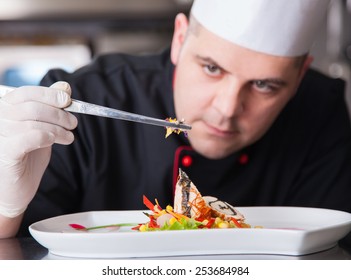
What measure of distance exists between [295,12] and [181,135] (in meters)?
0.52

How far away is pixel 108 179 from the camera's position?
1927 millimetres

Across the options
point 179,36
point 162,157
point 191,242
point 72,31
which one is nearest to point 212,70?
point 179,36

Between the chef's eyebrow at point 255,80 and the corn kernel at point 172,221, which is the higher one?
the chef's eyebrow at point 255,80

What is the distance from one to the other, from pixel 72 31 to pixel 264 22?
7.93 feet

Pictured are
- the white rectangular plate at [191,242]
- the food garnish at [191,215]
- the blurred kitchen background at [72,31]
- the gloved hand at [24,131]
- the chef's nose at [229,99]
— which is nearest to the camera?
the white rectangular plate at [191,242]

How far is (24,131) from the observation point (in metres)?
1.34

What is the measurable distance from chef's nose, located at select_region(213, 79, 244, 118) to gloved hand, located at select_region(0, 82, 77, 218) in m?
0.46

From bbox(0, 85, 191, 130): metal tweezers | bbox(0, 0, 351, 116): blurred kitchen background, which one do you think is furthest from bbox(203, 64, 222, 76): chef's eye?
bbox(0, 0, 351, 116): blurred kitchen background

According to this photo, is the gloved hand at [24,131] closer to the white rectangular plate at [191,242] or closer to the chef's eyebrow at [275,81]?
the white rectangular plate at [191,242]

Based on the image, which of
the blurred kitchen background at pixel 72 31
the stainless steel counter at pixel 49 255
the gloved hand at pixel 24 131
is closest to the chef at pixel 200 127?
the gloved hand at pixel 24 131

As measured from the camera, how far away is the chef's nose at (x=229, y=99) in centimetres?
167

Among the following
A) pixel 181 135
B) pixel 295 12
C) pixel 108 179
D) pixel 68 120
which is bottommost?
pixel 108 179
